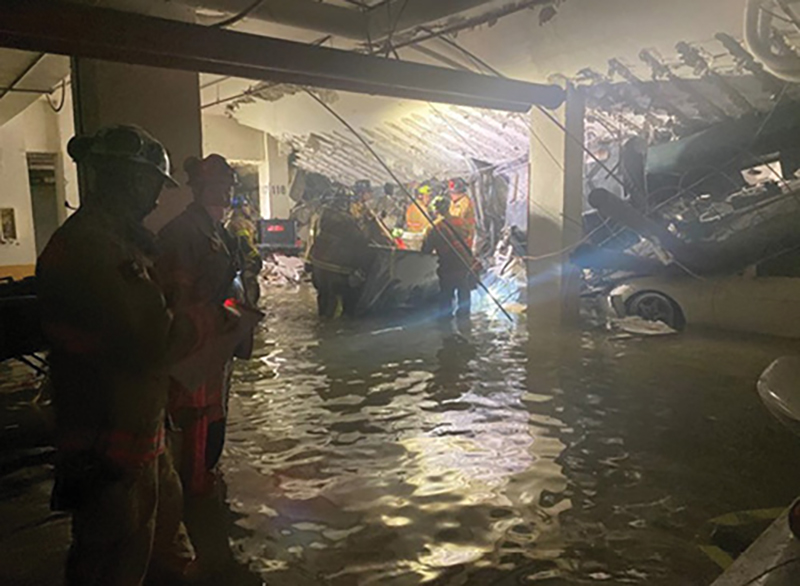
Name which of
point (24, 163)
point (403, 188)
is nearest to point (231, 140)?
point (24, 163)

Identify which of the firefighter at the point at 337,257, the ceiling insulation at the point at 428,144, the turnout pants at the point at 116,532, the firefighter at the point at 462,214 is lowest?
the turnout pants at the point at 116,532

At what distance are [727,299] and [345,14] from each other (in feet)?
17.0

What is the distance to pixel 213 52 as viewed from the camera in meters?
3.53

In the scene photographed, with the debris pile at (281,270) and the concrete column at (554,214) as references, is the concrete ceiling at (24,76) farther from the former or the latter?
the concrete column at (554,214)

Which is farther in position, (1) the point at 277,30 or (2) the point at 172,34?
(1) the point at 277,30

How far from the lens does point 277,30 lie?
7.41 metres

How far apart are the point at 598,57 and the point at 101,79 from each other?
14.5 ft

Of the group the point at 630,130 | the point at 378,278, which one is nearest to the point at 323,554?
the point at 378,278

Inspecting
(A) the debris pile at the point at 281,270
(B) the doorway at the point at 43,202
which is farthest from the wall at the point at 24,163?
(A) the debris pile at the point at 281,270

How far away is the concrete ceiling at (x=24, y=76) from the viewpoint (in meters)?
6.86

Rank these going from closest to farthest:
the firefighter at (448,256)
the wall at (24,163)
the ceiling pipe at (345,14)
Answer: the ceiling pipe at (345,14)
the firefighter at (448,256)
the wall at (24,163)

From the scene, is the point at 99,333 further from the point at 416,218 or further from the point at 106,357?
the point at 416,218

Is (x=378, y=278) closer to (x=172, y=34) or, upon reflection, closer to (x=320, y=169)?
(x=172, y=34)

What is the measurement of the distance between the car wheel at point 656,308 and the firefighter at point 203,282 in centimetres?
593
